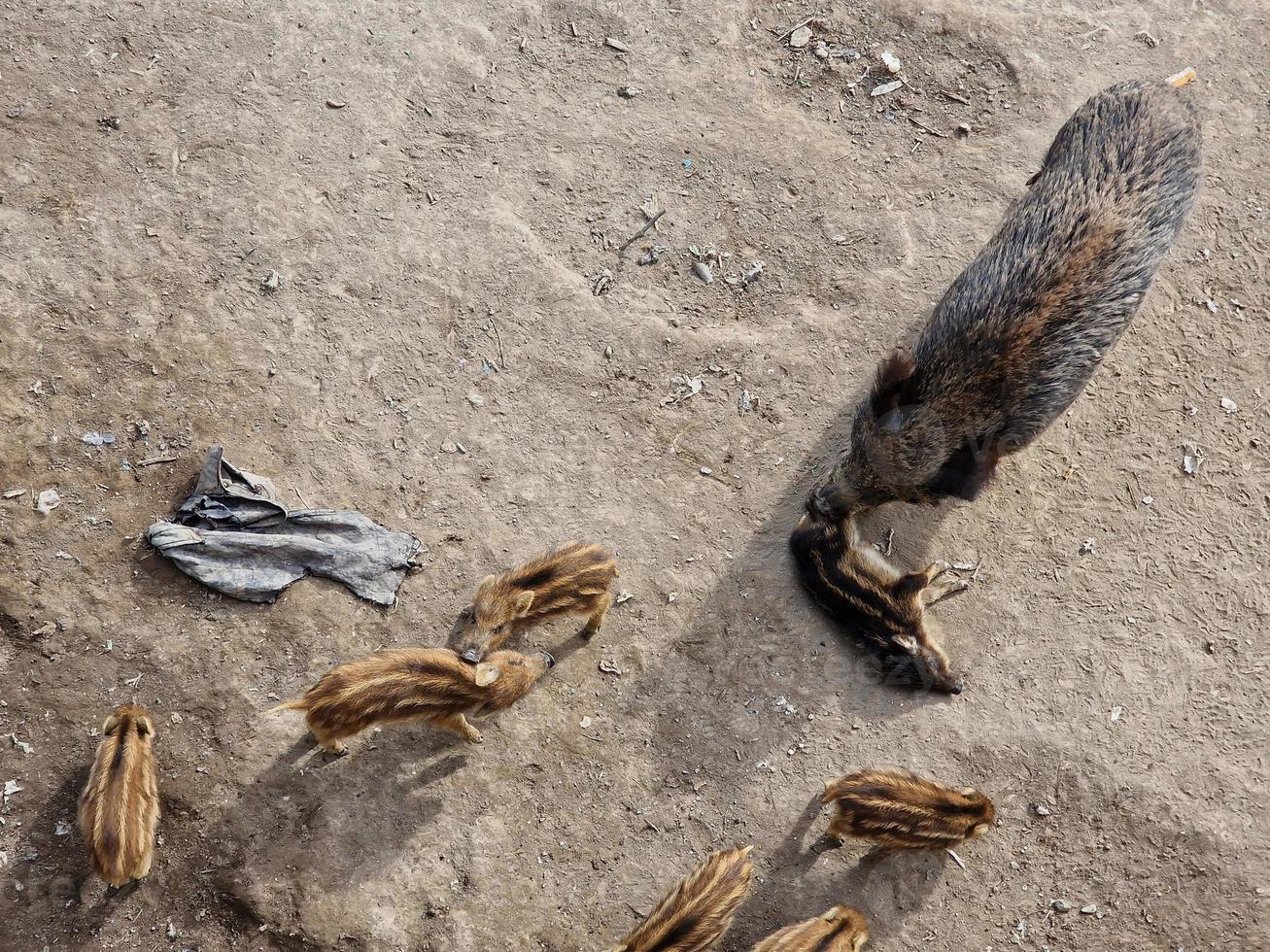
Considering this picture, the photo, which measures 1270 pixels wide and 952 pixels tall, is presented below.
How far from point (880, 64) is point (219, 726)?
265 inches

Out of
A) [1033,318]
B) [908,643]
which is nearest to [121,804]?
[908,643]

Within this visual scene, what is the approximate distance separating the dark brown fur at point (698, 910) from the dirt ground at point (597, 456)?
0.44 m

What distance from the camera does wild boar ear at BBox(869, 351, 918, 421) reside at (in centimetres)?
525

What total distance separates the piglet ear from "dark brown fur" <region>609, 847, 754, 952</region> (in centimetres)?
171

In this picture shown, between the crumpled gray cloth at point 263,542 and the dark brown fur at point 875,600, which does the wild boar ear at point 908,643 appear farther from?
the crumpled gray cloth at point 263,542

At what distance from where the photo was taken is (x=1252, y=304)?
258 inches

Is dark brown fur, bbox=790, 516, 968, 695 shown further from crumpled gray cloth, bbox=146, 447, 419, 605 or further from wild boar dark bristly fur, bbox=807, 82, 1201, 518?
crumpled gray cloth, bbox=146, 447, 419, 605

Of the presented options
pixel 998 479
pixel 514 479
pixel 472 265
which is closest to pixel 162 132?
pixel 472 265

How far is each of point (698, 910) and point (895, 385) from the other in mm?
3145

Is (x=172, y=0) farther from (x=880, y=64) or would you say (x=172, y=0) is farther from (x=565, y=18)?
(x=880, y=64)

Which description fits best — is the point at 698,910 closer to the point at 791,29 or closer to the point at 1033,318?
the point at 1033,318

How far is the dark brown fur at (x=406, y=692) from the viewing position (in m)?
4.63

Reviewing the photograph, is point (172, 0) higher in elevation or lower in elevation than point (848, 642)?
higher

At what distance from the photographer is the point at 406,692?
4727 millimetres
